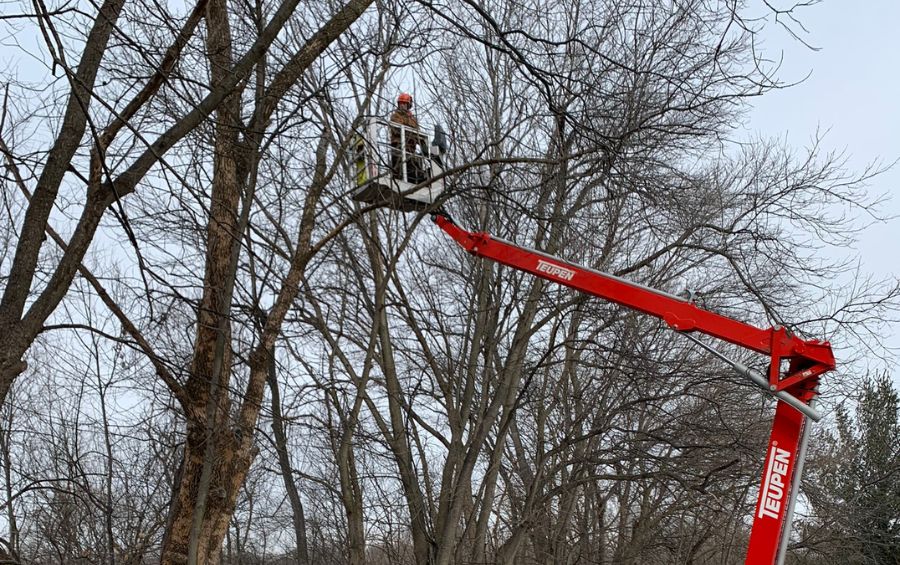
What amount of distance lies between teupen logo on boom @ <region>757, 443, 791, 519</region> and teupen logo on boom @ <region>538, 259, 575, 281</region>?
248 centimetres

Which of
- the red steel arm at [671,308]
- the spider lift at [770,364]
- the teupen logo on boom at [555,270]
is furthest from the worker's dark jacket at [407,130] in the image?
the teupen logo on boom at [555,270]

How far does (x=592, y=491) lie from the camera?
16.4 metres

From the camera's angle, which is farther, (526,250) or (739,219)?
(739,219)

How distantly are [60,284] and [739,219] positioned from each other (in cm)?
946

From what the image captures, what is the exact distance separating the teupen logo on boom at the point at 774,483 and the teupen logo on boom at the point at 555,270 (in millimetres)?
2483

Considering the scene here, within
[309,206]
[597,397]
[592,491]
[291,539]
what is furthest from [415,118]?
[291,539]

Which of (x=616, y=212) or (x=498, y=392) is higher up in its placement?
(x=616, y=212)

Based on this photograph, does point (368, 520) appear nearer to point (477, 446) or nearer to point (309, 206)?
point (477, 446)

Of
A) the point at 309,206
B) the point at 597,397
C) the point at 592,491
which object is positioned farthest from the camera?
the point at 592,491

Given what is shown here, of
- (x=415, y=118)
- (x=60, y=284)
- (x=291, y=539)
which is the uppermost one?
(x=415, y=118)

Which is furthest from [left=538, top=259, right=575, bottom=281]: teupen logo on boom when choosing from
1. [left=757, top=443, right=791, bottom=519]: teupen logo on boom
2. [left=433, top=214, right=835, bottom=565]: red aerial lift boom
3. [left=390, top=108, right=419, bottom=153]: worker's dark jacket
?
[left=757, top=443, right=791, bottom=519]: teupen logo on boom

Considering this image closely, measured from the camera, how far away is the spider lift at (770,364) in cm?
736

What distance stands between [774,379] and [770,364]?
0.19 metres

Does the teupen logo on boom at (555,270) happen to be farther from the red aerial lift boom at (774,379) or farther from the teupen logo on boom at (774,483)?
the teupen logo on boom at (774,483)
